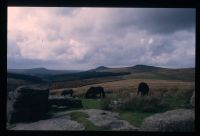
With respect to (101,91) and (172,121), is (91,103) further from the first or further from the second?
(172,121)

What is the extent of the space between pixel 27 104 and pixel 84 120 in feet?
2.26

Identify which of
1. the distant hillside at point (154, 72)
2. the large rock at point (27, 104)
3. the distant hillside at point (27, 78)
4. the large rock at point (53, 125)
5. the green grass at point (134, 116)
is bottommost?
the large rock at point (53, 125)

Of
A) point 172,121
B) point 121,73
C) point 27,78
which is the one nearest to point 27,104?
point 27,78

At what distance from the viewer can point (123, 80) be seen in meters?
8.17

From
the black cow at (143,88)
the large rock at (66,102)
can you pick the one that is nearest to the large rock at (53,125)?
the large rock at (66,102)

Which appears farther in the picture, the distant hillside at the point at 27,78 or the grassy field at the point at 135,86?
the grassy field at the point at 135,86

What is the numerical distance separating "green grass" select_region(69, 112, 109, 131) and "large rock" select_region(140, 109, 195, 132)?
0.56 m

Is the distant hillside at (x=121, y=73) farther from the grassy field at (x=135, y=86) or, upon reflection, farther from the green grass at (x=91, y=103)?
the green grass at (x=91, y=103)

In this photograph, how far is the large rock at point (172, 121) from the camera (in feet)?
26.3

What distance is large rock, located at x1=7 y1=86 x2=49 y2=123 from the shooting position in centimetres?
801

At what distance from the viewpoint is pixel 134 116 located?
807 cm

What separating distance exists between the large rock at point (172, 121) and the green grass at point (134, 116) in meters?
0.06

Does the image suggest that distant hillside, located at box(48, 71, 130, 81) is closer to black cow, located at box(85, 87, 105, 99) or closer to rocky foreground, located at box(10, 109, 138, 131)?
black cow, located at box(85, 87, 105, 99)
